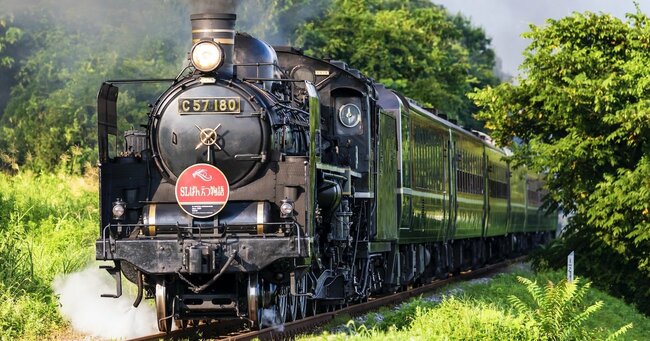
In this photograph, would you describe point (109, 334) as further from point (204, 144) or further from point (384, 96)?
point (384, 96)

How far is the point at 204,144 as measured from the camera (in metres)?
11.5

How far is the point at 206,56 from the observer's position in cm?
1160

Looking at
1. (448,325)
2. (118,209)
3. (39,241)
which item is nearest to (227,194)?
(118,209)

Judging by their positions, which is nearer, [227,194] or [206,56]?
[227,194]

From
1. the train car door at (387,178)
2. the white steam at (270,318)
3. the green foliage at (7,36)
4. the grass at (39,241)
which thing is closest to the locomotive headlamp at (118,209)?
the grass at (39,241)

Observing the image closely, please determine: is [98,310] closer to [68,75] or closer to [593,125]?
[593,125]

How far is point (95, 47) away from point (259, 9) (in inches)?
179

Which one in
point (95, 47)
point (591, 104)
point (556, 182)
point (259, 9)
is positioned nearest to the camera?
point (591, 104)

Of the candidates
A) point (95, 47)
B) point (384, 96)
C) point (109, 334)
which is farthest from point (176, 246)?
point (95, 47)

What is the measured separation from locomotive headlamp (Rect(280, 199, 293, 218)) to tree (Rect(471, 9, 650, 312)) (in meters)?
8.82

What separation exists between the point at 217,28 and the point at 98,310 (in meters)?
3.76

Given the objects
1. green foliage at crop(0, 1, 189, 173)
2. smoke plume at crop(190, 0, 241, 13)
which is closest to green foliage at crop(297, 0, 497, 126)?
green foliage at crop(0, 1, 189, 173)

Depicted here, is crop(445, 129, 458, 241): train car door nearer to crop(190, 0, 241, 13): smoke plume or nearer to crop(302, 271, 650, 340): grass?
crop(302, 271, 650, 340): grass

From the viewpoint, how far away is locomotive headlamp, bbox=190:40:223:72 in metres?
11.5
